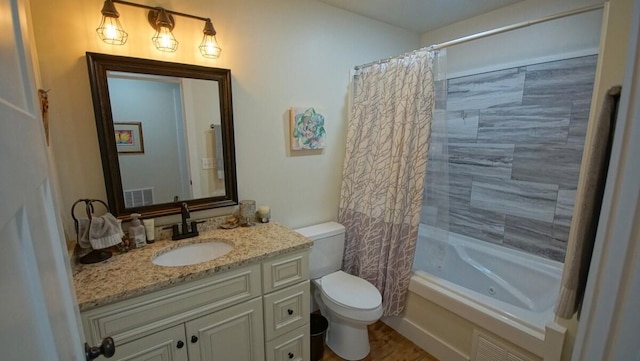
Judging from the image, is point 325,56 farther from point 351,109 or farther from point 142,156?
point 142,156

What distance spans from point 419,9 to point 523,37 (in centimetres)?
82

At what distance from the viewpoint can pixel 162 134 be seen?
62.3 inches

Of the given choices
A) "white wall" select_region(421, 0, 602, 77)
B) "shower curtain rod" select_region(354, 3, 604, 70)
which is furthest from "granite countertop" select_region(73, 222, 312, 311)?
"white wall" select_region(421, 0, 602, 77)

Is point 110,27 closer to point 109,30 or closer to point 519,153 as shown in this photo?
point 109,30

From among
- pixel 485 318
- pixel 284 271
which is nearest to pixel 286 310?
pixel 284 271

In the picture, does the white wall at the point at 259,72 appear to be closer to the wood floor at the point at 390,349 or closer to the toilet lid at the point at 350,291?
the toilet lid at the point at 350,291

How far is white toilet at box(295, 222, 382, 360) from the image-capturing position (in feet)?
5.75

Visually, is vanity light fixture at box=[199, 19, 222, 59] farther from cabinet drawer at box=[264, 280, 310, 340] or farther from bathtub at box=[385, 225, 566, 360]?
bathtub at box=[385, 225, 566, 360]

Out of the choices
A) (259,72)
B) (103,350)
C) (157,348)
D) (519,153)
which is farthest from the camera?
(519,153)

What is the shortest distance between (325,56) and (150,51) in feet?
3.93

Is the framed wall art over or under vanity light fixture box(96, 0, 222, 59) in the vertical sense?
under

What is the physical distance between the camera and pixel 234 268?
1352 millimetres

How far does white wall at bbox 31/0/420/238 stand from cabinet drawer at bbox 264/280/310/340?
25.4 inches

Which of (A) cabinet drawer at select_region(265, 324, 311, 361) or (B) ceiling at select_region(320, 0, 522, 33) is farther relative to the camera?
(B) ceiling at select_region(320, 0, 522, 33)
